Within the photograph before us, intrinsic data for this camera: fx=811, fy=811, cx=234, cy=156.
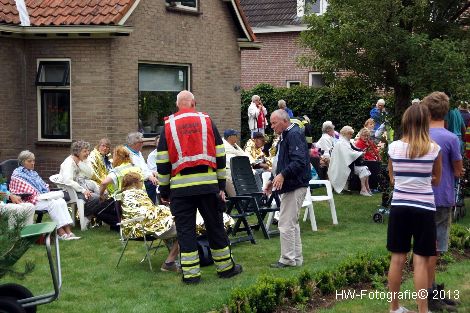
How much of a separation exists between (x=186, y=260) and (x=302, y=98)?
17839mm

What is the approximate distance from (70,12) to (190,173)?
9.60 meters

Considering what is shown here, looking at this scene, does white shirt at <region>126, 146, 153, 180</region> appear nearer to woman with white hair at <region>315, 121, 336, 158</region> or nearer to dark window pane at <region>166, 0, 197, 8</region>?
woman with white hair at <region>315, 121, 336, 158</region>

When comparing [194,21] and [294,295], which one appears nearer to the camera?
[294,295]

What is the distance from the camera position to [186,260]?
8.80m

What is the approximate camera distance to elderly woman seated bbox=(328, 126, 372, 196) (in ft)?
56.8

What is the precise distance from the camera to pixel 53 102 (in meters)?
17.9

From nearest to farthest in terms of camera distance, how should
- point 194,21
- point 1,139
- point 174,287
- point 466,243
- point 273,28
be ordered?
point 174,287
point 466,243
point 1,139
point 194,21
point 273,28

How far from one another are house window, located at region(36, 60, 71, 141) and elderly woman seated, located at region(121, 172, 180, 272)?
27.4ft

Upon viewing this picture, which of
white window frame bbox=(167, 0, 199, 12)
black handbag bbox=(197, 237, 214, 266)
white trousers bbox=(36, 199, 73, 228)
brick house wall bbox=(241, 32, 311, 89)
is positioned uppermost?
white window frame bbox=(167, 0, 199, 12)

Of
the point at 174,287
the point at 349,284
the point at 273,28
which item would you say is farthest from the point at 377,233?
the point at 273,28

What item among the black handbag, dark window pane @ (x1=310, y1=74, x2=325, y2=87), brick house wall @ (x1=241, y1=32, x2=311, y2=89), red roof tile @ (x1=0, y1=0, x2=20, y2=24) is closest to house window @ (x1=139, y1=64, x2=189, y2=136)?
red roof tile @ (x1=0, y1=0, x2=20, y2=24)

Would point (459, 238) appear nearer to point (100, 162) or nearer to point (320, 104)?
point (100, 162)

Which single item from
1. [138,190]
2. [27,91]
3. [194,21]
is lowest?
[138,190]

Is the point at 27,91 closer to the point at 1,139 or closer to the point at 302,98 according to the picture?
the point at 1,139
